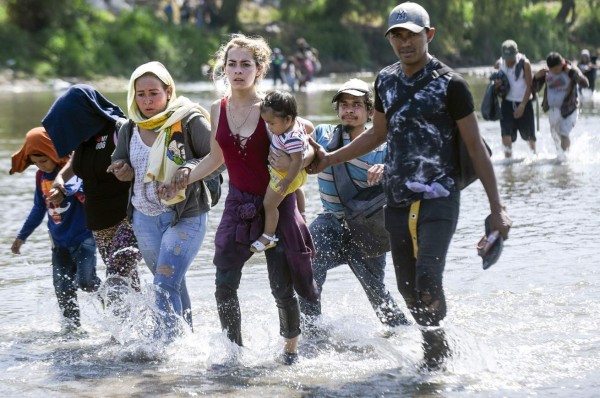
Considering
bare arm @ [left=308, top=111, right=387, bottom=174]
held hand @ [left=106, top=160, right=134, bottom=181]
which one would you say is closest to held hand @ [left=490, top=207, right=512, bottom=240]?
bare arm @ [left=308, top=111, right=387, bottom=174]

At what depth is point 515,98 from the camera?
15492mm

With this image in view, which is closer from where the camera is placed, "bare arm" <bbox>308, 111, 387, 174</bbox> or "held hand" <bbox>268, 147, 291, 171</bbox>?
"held hand" <bbox>268, 147, 291, 171</bbox>

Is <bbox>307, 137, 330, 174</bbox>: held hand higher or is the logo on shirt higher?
the logo on shirt

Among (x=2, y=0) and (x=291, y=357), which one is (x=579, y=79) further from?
(x=2, y=0)

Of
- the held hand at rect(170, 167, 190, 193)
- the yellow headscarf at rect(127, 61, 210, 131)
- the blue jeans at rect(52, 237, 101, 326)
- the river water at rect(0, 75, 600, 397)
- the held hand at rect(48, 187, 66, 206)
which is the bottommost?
the river water at rect(0, 75, 600, 397)

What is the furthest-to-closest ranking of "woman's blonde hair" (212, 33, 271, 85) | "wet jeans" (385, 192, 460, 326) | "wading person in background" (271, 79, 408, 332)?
1. "wading person in background" (271, 79, 408, 332)
2. "woman's blonde hair" (212, 33, 271, 85)
3. "wet jeans" (385, 192, 460, 326)

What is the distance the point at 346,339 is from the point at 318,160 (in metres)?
1.27

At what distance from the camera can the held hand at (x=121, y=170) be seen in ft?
21.9

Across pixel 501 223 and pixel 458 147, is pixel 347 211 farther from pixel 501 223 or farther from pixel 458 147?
pixel 501 223

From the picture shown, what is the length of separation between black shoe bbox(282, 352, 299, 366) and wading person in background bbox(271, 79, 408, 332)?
1.60 ft

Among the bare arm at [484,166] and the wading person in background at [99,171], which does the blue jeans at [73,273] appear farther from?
the bare arm at [484,166]

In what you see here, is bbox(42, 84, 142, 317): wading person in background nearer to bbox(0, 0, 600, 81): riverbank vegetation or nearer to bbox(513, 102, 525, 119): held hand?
bbox(513, 102, 525, 119): held hand

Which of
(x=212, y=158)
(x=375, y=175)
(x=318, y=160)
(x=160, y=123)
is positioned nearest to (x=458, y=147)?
(x=375, y=175)

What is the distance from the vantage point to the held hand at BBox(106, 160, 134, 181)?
6.68 m
